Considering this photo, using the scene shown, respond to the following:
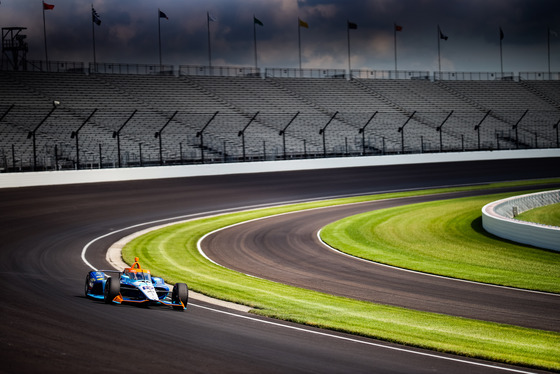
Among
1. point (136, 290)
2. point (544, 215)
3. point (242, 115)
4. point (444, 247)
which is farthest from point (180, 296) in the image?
point (242, 115)

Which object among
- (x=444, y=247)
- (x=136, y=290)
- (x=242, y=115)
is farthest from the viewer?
(x=242, y=115)

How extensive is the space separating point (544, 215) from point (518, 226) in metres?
6.99

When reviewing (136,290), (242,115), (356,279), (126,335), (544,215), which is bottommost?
(356,279)

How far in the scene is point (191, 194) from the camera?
110ft

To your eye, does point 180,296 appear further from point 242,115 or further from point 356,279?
point 242,115

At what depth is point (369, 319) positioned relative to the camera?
11.2 meters

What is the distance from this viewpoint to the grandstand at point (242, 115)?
4144 centimetres

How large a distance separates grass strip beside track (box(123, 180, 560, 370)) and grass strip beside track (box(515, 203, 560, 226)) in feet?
45.2

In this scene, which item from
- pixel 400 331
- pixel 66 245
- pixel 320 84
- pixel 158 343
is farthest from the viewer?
pixel 320 84

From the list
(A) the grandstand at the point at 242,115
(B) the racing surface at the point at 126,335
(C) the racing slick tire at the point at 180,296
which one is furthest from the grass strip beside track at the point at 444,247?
(A) the grandstand at the point at 242,115

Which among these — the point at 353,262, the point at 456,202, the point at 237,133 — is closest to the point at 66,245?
the point at 353,262

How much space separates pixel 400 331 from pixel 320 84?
5601 centimetres

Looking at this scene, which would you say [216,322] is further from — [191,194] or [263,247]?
Result: [191,194]

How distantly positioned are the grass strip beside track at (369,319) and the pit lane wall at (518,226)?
318 inches
